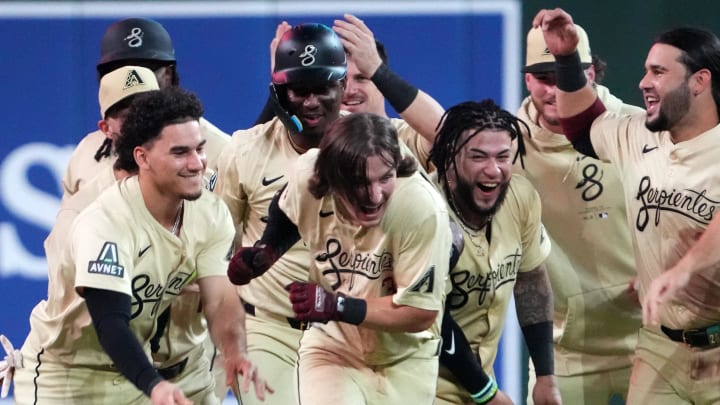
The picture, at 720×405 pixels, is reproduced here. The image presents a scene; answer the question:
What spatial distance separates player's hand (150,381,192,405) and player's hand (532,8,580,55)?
211 cm

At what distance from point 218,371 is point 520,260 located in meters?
1.66

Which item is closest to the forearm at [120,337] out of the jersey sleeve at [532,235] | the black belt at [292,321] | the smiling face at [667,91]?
the black belt at [292,321]

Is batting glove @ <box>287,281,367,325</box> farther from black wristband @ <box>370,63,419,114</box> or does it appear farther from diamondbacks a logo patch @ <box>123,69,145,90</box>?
diamondbacks a logo patch @ <box>123,69,145,90</box>

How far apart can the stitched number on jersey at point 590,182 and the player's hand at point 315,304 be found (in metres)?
1.81

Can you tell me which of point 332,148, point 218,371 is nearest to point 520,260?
point 332,148

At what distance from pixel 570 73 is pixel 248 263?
152 cm

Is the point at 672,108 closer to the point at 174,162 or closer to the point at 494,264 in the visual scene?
the point at 494,264

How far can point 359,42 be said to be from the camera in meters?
6.09

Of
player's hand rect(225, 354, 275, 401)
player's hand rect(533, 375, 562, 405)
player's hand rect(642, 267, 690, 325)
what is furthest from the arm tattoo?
player's hand rect(225, 354, 275, 401)

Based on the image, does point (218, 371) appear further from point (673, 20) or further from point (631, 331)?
point (673, 20)

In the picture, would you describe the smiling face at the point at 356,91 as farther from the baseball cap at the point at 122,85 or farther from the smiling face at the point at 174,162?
the smiling face at the point at 174,162

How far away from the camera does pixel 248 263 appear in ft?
16.8

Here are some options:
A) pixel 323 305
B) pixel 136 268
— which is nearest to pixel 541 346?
pixel 323 305

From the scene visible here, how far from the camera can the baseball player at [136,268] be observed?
497cm
